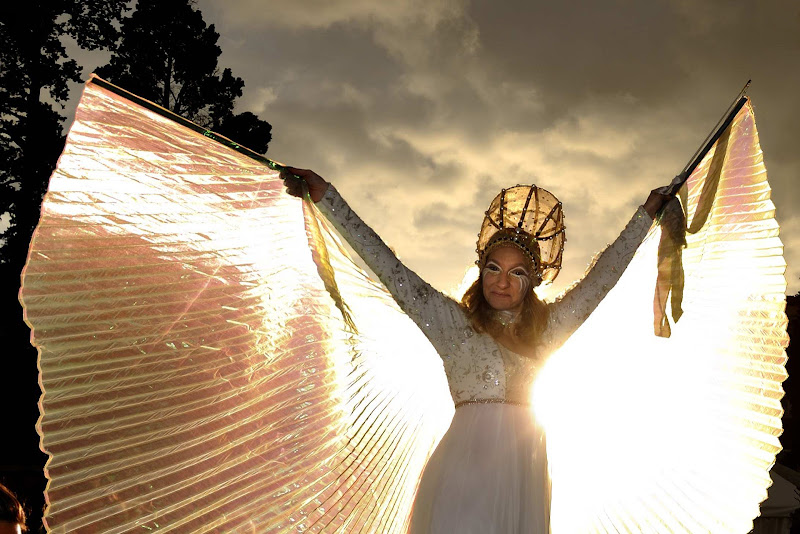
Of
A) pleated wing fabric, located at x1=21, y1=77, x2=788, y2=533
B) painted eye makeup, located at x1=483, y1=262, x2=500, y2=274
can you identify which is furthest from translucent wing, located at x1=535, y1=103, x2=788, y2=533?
painted eye makeup, located at x1=483, y1=262, x2=500, y2=274

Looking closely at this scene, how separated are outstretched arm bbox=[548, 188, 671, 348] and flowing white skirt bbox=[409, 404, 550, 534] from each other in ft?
1.45

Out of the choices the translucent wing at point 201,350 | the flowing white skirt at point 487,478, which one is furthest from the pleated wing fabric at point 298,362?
the flowing white skirt at point 487,478

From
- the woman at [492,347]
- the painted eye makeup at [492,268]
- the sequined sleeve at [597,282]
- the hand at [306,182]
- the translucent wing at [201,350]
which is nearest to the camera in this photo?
A: the translucent wing at [201,350]

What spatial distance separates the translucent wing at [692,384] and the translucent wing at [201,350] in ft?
2.63

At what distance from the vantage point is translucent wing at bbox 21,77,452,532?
281 cm

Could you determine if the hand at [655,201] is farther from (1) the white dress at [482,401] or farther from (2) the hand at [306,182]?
Result: (2) the hand at [306,182]

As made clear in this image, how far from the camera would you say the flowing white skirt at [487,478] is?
2859 millimetres

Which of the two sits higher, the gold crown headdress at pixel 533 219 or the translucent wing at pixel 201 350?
the gold crown headdress at pixel 533 219

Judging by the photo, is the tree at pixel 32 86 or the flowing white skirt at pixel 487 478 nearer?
the flowing white skirt at pixel 487 478

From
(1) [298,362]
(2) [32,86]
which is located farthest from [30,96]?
(1) [298,362]

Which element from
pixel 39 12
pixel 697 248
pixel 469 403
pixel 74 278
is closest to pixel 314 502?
pixel 469 403

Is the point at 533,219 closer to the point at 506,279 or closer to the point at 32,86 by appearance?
the point at 506,279

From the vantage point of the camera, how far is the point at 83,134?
116 inches

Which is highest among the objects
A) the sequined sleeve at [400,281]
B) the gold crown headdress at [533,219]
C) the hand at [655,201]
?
the hand at [655,201]
